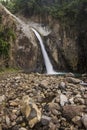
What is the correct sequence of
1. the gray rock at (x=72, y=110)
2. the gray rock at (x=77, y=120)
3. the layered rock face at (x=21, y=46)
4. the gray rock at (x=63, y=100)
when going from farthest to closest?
the layered rock face at (x=21, y=46) < the gray rock at (x=63, y=100) < the gray rock at (x=72, y=110) < the gray rock at (x=77, y=120)

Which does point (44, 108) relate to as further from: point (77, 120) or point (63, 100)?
point (77, 120)

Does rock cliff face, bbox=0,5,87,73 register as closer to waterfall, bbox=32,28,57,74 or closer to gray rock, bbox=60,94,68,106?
waterfall, bbox=32,28,57,74

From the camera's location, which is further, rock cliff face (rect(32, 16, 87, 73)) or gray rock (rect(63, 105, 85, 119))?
rock cliff face (rect(32, 16, 87, 73))

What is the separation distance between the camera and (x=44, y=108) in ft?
35.0

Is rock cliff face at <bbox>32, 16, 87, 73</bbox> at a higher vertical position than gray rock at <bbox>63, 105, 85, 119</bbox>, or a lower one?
higher

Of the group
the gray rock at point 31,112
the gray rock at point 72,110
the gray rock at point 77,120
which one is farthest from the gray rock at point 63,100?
the gray rock at point 77,120

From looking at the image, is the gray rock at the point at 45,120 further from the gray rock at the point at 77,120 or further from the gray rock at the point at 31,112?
the gray rock at the point at 77,120

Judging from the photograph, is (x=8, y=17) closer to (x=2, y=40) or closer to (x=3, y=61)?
(x=2, y=40)

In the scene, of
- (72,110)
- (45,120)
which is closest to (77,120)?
(72,110)

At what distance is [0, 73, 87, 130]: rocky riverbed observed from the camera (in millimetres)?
9492

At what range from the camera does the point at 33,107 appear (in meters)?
10.2

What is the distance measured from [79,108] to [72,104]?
592mm

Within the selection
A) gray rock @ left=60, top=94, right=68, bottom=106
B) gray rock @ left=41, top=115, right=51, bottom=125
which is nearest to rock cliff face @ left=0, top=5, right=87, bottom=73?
gray rock @ left=60, top=94, right=68, bottom=106

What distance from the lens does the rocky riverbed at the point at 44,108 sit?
9.49 metres
